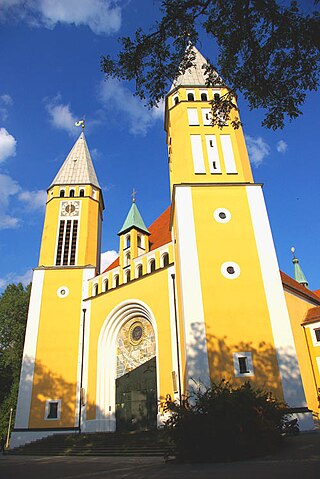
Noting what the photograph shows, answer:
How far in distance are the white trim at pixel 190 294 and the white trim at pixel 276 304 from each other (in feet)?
9.32

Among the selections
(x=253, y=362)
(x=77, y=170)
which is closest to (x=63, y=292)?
(x=77, y=170)

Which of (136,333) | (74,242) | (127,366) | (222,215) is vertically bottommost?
(127,366)

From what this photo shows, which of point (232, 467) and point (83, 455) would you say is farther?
point (83, 455)

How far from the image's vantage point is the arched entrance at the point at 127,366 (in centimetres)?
1875

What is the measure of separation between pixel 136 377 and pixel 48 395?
213 inches

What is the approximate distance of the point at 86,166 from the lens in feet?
101

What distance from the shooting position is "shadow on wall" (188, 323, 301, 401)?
45.8ft

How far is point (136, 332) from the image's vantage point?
21047 millimetres

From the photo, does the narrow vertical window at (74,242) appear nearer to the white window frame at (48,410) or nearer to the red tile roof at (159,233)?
the red tile roof at (159,233)

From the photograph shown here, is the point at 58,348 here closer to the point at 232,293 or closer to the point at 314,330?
the point at 232,293

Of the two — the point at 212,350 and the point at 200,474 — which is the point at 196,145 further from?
the point at 200,474

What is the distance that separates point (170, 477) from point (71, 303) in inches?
721

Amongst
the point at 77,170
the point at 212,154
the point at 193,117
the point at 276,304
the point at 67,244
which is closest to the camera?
the point at 276,304

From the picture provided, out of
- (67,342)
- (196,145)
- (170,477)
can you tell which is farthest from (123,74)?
(67,342)
